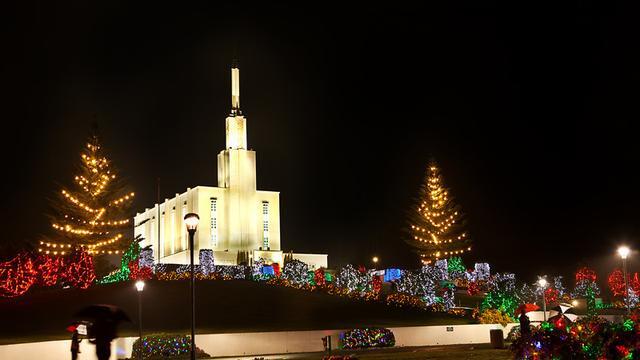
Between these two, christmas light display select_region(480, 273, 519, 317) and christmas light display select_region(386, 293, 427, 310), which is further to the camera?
christmas light display select_region(386, 293, 427, 310)

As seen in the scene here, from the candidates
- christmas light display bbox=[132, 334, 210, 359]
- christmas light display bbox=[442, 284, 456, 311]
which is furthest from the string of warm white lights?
christmas light display bbox=[132, 334, 210, 359]

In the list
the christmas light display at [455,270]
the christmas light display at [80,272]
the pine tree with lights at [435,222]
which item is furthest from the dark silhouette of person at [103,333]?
the pine tree with lights at [435,222]

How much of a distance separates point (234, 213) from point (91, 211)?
59.4 feet

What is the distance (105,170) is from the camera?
6600 cm

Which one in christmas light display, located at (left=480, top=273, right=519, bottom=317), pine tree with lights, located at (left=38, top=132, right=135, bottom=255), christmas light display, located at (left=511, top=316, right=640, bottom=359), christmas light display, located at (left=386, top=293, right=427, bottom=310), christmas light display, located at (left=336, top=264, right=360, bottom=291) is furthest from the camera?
pine tree with lights, located at (left=38, top=132, right=135, bottom=255)

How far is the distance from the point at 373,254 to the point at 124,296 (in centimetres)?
6836

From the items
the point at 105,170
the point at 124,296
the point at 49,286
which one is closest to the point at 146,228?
the point at 105,170

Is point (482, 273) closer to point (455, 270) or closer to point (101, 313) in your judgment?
point (455, 270)

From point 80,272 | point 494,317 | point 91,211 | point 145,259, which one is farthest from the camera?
point 91,211

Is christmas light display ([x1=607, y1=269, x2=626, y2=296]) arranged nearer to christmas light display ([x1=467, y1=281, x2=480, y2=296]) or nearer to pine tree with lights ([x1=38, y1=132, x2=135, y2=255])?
christmas light display ([x1=467, y1=281, x2=480, y2=296])

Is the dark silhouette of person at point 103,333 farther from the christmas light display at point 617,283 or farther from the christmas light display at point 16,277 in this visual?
the christmas light display at point 617,283

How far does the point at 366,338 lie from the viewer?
106 feet

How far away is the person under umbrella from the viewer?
1212 centimetres

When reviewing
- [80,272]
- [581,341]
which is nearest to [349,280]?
[80,272]
